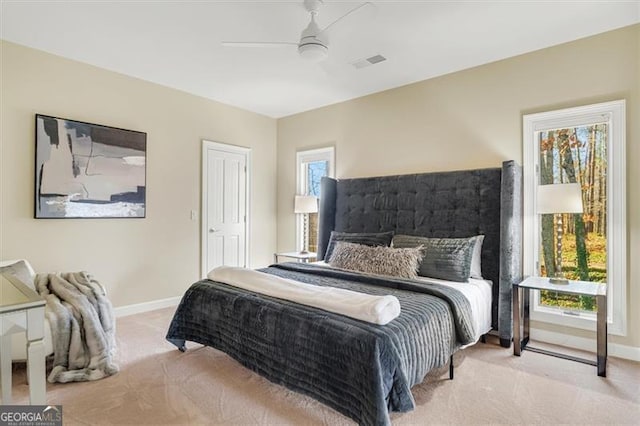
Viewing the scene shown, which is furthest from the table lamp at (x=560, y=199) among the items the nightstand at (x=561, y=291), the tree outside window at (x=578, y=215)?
the tree outside window at (x=578, y=215)

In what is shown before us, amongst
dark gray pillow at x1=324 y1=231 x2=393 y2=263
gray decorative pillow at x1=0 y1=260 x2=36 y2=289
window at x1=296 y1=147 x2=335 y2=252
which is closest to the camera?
gray decorative pillow at x1=0 y1=260 x2=36 y2=289

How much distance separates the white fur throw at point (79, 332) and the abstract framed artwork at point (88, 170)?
986mm

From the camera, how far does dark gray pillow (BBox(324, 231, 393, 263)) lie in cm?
376

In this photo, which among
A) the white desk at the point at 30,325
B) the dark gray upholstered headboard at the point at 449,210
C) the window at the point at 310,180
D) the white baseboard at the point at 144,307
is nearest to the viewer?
the white desk at the point at 30,325

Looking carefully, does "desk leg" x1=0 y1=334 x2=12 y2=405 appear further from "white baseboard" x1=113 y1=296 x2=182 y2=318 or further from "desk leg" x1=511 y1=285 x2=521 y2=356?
"desk leg" x1=511 y1=285 x2=521 y2=356

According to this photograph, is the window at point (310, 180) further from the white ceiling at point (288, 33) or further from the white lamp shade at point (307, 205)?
the white ceiling at point (288, 33)

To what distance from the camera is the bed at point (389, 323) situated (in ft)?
5.96

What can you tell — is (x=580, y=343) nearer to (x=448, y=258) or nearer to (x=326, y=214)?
(x=448, y=258)

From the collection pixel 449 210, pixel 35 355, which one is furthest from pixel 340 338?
pixel 449 210

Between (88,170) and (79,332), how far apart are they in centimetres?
182

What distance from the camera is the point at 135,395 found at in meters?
2.28

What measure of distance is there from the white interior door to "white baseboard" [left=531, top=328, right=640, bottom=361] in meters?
3.83

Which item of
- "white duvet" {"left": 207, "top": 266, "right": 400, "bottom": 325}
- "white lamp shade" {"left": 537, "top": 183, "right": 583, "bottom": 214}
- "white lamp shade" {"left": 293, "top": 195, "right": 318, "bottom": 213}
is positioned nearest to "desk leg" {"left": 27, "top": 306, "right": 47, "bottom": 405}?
"white duvet" {"left": 207, "top": 266, "right": 400, "bottom": 325}

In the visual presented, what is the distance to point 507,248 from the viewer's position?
3.11 m
